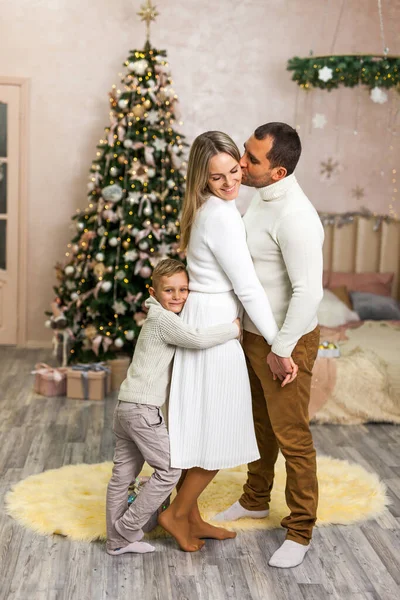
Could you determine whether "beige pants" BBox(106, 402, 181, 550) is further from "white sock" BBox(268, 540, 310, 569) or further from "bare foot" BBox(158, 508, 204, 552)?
"white sock" BBox(268, 540, 310, 569)

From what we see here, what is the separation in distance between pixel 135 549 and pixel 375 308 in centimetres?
366

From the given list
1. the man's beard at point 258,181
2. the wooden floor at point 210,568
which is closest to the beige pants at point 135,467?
the wooden floor at point 210,568

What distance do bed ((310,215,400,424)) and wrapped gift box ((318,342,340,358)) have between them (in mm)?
41

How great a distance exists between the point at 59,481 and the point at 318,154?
13.3 ft

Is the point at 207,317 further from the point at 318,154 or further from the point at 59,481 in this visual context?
the point at 318,154

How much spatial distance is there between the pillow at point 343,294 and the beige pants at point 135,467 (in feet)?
11.8

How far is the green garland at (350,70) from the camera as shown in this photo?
19.7 ft

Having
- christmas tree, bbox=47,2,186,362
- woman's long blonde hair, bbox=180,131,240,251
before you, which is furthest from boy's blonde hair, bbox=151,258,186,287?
christmas tree, bbox=47,2,186,362

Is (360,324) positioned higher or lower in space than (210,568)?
higher

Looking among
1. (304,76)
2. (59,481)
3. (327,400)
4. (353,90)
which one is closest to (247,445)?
(59,481)

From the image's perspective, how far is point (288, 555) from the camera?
2982mm

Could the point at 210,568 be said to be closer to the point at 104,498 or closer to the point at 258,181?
the point at 104,498

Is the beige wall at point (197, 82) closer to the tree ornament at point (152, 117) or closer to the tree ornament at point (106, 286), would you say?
the tree ornament at point (152, 117)

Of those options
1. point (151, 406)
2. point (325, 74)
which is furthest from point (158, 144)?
point (151, 406)
